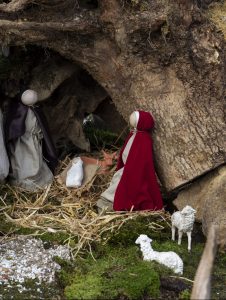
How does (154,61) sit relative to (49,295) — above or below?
above

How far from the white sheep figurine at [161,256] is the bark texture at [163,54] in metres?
1.03

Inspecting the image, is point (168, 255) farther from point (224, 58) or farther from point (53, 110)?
point (53, 110)

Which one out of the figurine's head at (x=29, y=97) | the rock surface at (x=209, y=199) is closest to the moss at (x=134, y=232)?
the rock surface at (x=209, y=199)

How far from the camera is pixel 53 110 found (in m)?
7.91

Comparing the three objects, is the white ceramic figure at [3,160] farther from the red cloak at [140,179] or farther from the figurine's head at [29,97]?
the red cloak at [140,179]

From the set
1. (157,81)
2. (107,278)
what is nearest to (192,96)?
(157,81)

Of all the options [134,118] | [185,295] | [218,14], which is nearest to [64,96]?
[134,118]

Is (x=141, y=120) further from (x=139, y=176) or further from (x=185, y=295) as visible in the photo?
(x=185, y=295)

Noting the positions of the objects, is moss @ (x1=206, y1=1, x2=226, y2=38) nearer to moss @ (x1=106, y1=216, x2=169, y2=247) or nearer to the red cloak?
the red cloak

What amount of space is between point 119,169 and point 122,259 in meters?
1.48

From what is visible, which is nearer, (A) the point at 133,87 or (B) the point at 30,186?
(A) the point at 133,87

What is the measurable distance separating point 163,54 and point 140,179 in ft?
4.22

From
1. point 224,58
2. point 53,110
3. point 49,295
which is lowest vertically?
point 49,295

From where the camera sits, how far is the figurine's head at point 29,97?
279 inches
